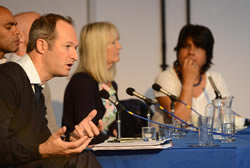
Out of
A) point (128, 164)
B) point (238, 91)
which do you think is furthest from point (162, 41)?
point (128, 164)

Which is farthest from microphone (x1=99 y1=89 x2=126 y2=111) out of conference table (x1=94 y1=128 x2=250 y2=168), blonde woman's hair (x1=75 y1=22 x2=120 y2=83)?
blonde woman's hair (x1=75 y1=22 x2=120 y2=83)

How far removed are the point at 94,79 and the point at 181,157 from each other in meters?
1.27

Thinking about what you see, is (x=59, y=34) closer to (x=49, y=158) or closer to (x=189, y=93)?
(x=49, y=158)

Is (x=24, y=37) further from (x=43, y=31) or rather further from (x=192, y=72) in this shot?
(x=192, y=72)

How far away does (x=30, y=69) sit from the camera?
1725 millimetres

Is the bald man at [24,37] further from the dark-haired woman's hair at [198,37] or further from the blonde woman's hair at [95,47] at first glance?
the dark-haired woman's hair at [198,37]

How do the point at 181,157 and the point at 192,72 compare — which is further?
the point at 192,72

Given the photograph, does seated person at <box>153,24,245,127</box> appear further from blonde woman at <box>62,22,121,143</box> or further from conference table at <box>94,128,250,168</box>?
conference table at <box>94,128,250,168</box>

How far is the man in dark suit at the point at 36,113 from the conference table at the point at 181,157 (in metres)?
0.13

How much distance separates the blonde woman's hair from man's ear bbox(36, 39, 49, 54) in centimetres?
93

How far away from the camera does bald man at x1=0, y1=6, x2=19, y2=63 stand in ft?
8.17

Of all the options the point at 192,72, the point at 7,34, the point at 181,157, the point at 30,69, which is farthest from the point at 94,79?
the point at 181,157

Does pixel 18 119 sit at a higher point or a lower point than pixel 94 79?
lower

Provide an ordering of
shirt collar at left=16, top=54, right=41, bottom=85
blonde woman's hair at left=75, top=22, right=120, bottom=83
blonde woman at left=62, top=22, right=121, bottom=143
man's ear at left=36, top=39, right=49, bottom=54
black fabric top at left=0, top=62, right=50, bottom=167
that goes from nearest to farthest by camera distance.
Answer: black fabric top at left=0, top=62, right=50, bottom=167
shirt collar at left=16, top=54, right=41, bottom=85
man's ear at left=36, top=39, right=49, bottom=54
blonde woman at left=62, top=22, right=121, bottom=143
blonde woman's hair at left=75, top=22, right=120, bottom=83
